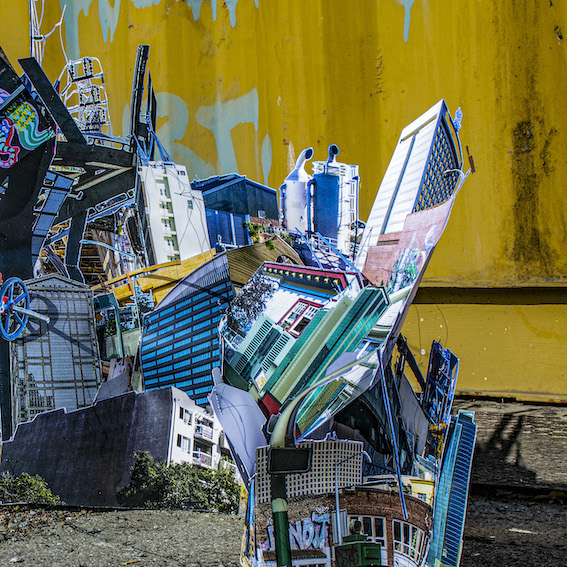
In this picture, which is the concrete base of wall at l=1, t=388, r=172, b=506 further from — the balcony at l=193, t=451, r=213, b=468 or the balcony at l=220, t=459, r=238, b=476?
the balcony at l=220, t=459, r=238, b=476

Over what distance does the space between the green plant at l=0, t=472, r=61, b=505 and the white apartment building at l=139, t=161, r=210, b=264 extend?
1.31 m

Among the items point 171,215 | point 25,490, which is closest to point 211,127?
point 171,215

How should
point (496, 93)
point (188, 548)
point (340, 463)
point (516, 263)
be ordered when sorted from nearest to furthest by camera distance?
1. point (340, 463)
2. point (188, 548)
3. point (496, 93)
4. point (516, 263)

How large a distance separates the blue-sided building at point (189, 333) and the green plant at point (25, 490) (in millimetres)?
745

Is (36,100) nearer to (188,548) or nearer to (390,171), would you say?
(390,171)

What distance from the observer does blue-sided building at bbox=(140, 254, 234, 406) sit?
3029 mm

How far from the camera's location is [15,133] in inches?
125

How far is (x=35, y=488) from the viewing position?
9.98ft

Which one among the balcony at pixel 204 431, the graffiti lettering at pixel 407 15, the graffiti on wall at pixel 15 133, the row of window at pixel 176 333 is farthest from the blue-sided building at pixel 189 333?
the graffiti lettering at pixel 407 15

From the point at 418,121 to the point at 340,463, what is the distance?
2.10 metres

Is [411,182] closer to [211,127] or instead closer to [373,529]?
[211,127]

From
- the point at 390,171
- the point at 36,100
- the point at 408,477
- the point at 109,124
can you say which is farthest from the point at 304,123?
the point at 408,477

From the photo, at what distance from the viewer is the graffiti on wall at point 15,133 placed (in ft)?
10.4

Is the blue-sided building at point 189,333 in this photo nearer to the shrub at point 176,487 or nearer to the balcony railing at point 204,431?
the balcony railing at point 204,431
